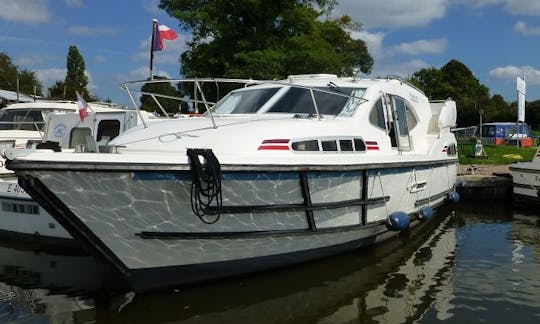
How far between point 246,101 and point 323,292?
3.00 meters

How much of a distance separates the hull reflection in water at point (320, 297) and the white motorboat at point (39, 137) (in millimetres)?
2539

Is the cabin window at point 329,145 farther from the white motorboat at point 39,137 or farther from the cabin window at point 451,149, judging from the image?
the cabin window at point 451,149

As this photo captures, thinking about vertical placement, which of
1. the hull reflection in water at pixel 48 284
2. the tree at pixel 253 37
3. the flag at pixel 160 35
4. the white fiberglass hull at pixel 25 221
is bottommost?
the hull reflection in water at pixel 48 284

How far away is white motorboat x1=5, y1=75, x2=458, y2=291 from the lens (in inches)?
204

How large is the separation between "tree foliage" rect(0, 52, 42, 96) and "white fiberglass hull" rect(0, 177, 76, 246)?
36589 mm

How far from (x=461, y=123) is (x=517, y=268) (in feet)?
172

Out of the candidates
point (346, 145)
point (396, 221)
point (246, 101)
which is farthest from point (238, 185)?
point (396, 221)

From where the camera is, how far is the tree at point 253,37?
21125 millimetres

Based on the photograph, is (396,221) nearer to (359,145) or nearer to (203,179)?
(359,145)

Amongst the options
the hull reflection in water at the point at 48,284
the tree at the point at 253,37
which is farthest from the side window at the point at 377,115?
the tree at the point at 253,37

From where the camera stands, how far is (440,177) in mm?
10234

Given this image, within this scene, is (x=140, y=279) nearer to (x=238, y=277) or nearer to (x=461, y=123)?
(x=238, y=277)

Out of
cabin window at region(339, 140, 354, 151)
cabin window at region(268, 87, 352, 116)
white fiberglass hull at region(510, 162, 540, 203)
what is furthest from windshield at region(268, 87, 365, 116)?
white fiberglass hull at region(510, 162, 540, 203)

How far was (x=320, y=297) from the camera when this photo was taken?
20.2ft
